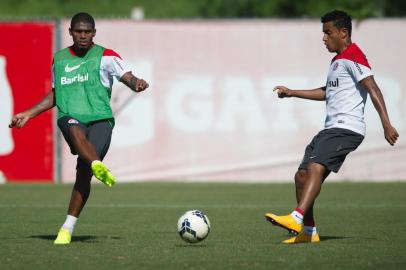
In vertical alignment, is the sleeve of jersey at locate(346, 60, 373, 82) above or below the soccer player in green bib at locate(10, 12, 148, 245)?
above

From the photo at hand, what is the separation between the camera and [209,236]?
10969 mm

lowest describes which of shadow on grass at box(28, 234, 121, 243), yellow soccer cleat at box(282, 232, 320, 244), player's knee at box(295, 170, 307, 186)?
shadow on grass at box(28, 234, 121, 243)

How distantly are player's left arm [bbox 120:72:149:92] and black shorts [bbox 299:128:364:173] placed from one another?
5.85 ft

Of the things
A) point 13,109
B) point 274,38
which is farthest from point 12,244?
point 274,38

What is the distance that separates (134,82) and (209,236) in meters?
2.00

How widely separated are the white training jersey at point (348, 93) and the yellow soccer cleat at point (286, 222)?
1.16m

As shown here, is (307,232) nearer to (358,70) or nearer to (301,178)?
(301,178)

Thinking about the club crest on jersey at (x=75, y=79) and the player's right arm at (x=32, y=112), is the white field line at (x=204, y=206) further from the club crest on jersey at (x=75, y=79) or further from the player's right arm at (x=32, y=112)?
the club crest on jersey at (x=75, y=79)

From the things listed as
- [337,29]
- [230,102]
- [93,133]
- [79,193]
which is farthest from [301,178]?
[230,102]

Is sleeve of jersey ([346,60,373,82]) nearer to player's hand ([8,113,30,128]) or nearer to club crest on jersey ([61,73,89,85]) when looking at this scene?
club crest on jersey ([61,73,89,85])

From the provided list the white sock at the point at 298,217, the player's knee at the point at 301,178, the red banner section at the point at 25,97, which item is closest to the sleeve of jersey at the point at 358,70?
the player's knee at the point at 301,178

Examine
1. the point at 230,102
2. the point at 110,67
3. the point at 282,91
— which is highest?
the point at 110,67

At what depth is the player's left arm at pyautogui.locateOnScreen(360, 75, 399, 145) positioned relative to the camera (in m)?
9.63

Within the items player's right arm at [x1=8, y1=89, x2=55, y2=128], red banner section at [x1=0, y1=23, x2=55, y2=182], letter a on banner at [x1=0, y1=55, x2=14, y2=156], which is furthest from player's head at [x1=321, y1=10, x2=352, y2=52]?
letter a on banner at [x1=0, y1=55, x2=14, y2=156]
